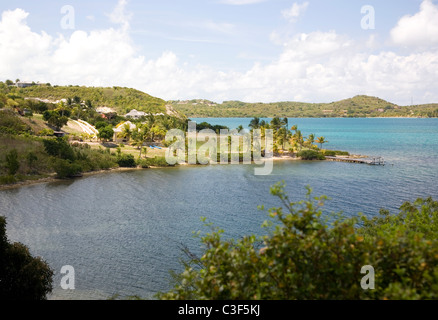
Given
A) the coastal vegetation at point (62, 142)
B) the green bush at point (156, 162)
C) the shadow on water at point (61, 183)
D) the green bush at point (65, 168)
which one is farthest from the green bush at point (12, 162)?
the green bush at point (156, 162)

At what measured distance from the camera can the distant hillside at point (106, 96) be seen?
506 ft

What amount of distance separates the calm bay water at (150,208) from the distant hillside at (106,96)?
8753 centimetres

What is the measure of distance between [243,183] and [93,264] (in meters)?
36.1

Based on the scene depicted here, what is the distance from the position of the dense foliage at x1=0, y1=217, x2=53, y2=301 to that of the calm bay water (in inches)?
135

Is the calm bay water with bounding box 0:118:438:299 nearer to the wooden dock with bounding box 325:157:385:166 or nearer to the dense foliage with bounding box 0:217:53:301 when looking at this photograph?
the dense foliage with bounding box 0:217:53:301

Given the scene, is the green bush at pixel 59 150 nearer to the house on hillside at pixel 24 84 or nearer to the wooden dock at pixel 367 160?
the wooden dock at pixel 367 160

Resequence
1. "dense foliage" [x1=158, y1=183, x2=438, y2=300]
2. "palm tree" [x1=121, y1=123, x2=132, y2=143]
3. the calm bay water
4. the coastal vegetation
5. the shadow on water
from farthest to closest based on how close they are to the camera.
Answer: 1. "palm tree" [x1=121, y1=123, x2=132, y2=143]
2. the coastal vegetation
3. the shadow on water
4. the calm bay water
5. "dense foliage" [x1=158, y1=183, x2=438, y2=300]

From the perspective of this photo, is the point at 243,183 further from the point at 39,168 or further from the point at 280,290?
the point at 280,290

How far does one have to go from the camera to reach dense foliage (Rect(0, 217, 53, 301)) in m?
18.3

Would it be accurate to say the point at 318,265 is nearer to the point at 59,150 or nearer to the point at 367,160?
the point at 59,150

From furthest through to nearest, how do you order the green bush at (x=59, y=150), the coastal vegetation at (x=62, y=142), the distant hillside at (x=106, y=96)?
the distant hillside at (x=106, y=96) → the green bush at (x=59, y=150) → the coastal vegetation at (x=62, y=142)

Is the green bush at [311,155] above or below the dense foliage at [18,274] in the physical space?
above

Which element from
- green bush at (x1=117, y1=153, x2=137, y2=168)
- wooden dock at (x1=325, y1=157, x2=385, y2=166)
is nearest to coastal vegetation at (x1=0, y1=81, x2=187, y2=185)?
green bush at (x1=117, y1=153, x2=137, y2=168)

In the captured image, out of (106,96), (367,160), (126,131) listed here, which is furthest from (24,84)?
(367,160)
